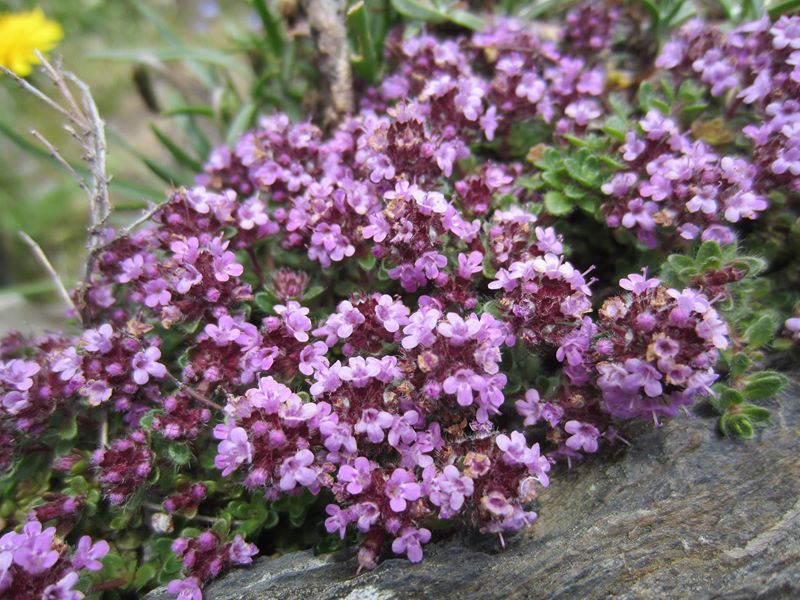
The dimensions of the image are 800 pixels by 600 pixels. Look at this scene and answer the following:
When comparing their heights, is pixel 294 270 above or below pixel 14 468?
above

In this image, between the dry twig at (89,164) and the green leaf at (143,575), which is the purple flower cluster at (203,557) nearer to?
the green leaf at (143,575)

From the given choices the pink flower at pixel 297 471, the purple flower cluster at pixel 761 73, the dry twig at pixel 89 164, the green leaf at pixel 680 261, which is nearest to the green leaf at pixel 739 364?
the green leaf at pixel 680 261

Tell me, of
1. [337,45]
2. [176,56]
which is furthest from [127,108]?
[337,45]

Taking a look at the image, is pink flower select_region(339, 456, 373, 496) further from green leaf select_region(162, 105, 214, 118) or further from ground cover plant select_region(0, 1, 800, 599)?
green leaf select_region(162, 105, 214, 118)

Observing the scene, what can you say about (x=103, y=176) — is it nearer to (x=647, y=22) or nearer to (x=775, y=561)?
(x=775, y=561)

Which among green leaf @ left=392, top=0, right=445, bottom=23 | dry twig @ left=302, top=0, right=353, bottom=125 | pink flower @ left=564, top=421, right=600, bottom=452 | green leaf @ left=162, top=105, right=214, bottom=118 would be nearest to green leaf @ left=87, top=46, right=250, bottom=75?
green leaf @ left=162, top=105, right=214, bottom=118

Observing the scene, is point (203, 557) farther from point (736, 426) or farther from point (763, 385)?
point (763, 385)

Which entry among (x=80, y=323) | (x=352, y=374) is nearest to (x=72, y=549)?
(x=80, y=323)
